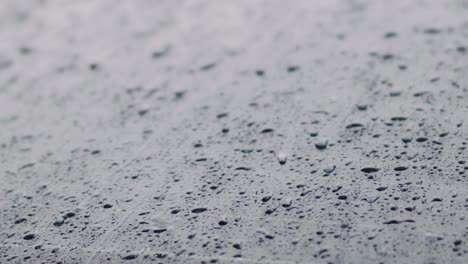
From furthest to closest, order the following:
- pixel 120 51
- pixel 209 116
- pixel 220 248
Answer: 1. pixel 120 51
2. pixel 209 116
3. pixel 220 248

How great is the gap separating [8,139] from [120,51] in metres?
1.20

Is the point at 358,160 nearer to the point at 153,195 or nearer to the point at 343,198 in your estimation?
the point at 343,198

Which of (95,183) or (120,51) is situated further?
(120,51)

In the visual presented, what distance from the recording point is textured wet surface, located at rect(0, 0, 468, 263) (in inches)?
80.4

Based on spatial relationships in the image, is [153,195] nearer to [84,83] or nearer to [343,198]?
[343,198]

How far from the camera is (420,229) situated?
1.94 m

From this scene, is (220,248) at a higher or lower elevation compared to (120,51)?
lower

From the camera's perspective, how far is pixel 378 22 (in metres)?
3.79

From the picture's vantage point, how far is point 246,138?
271cm

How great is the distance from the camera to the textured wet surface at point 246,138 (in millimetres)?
2041

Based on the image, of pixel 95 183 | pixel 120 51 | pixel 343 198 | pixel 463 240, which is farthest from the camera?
pixel 120 51

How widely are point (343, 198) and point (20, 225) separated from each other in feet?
4.43

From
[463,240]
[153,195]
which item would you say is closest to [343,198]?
[463,240]

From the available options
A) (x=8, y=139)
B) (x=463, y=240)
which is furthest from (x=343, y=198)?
(x=8, y=139)
